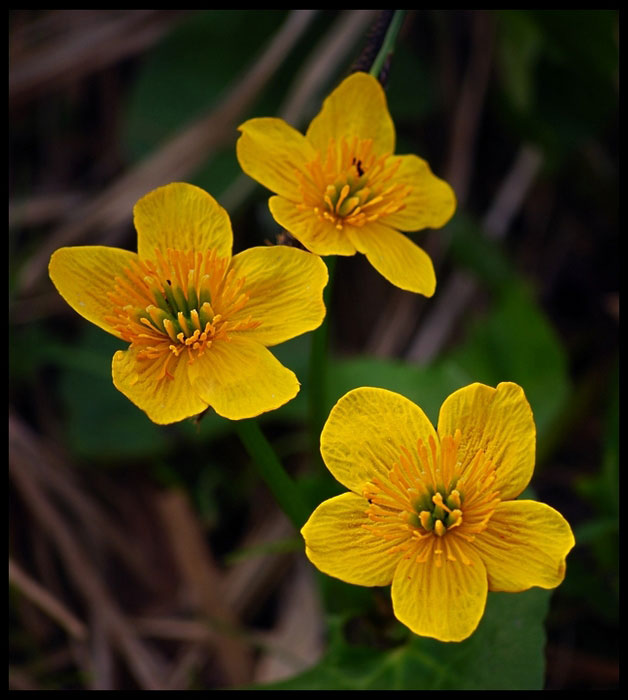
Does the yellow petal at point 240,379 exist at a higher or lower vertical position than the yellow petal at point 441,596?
higher

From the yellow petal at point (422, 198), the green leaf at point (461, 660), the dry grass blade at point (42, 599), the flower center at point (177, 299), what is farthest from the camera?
the dry grass blade at point (42, 599)

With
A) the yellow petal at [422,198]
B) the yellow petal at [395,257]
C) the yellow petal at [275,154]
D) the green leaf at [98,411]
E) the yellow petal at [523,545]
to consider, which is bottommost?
the green leaf at [98,411]

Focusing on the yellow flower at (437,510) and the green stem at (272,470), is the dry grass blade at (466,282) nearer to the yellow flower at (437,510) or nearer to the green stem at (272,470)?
the green stem at (272,470)

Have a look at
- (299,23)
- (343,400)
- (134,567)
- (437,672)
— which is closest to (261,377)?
(343,400)

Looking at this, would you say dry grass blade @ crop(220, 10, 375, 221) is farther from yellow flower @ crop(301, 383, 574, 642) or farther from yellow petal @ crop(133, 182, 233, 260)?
yellow flower @ crop(301, 383, 574, 642)

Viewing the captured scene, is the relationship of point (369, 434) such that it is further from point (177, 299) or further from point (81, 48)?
point (81, 48)

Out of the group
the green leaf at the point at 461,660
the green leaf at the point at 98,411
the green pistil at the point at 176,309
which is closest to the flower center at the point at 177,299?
the green pistil at the point at 176,309

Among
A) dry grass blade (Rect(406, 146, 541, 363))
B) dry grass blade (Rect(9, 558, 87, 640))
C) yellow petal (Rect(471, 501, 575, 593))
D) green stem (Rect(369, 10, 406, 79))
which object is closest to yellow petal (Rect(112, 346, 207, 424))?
yellow petal (Rect(471, 501, 575, 593))
